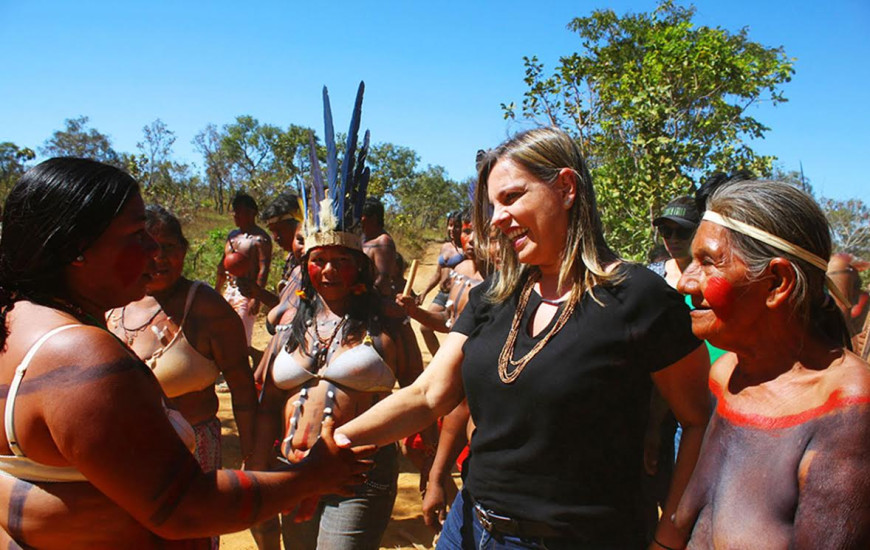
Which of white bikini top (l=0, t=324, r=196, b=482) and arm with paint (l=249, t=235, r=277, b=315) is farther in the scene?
arm with paint (l=249, t=235, r=277, b=315)

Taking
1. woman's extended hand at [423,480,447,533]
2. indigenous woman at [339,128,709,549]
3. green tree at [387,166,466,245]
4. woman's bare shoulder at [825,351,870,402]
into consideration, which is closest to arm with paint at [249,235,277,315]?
woman's extended hand at [423,480,447,533]

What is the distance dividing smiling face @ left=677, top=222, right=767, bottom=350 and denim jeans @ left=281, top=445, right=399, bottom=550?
1796mm

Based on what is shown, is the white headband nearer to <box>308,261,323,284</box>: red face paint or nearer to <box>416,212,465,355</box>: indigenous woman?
<box>308,261,323,284</box>: red face paint

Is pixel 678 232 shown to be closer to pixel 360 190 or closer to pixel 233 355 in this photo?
pixel 360 190

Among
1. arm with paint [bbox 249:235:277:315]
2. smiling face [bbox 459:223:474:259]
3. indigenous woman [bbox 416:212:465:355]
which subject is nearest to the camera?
smiling face [bbox 459:223:474:259]

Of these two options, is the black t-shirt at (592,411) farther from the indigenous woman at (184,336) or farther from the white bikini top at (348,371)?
the indigenous woman at (184,336)

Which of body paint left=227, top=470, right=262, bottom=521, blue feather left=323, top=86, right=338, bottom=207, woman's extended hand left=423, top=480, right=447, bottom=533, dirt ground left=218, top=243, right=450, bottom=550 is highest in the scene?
blue feather left=323, top=86, right=338, bottom=207

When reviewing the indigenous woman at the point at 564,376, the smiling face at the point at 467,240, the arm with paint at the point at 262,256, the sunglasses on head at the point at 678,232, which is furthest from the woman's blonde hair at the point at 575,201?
the arm with paint at the point at 262,256

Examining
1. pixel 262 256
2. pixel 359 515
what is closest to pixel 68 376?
pixel 359 515

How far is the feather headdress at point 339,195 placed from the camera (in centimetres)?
338

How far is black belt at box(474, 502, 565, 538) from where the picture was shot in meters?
1.90

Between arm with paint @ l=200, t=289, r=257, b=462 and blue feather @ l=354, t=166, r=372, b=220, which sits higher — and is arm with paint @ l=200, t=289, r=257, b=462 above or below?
below

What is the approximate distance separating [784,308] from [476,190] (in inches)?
45.3

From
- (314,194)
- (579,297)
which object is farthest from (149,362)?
(579,297)
